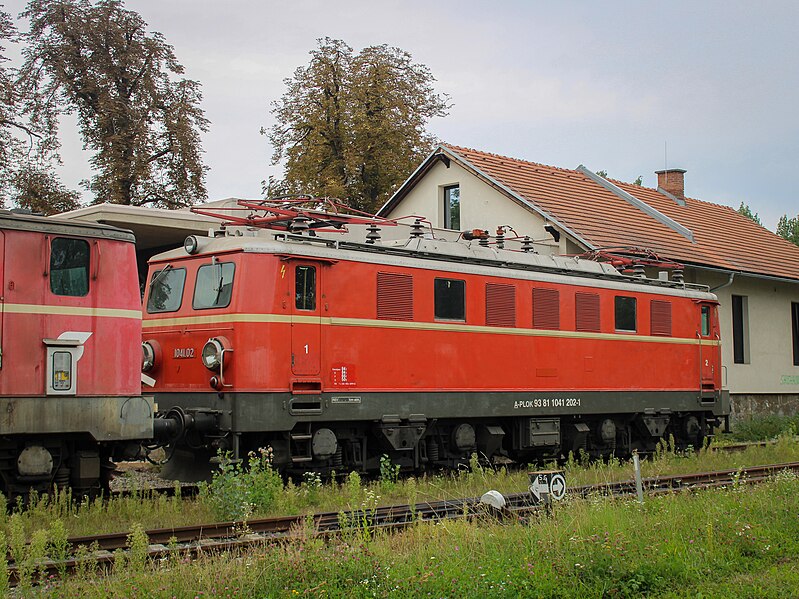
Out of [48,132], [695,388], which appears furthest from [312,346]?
[48,132]

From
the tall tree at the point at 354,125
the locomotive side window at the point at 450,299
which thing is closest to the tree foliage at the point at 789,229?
the tall tree at the point at 354,125

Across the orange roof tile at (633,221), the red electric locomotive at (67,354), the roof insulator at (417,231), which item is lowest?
the red electric locomotive at (67,354)

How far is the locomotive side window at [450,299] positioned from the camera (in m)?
15.2

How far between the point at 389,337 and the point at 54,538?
684 centimetres

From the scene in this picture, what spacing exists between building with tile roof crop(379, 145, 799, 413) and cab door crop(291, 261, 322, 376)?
1063 cm

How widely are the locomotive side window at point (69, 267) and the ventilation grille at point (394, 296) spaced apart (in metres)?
4.59

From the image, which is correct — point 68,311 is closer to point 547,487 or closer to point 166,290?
point 166,290

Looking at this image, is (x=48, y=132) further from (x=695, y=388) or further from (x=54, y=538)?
(x=54, y=538)

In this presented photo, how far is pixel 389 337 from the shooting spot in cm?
1434

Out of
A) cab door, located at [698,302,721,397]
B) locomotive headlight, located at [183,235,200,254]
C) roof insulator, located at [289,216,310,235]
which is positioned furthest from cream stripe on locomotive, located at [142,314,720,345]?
cab door, located at [698,302,721,397]

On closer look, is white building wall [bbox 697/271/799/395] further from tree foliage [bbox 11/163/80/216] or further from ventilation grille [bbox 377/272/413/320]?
tree foliage [bbox 11/163/80/216]

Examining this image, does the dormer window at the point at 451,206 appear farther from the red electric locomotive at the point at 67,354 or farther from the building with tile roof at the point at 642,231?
the red electric locomotive at the point at 67,354

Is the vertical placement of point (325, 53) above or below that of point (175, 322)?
above

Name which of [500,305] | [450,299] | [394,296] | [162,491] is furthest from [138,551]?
[500,305]
